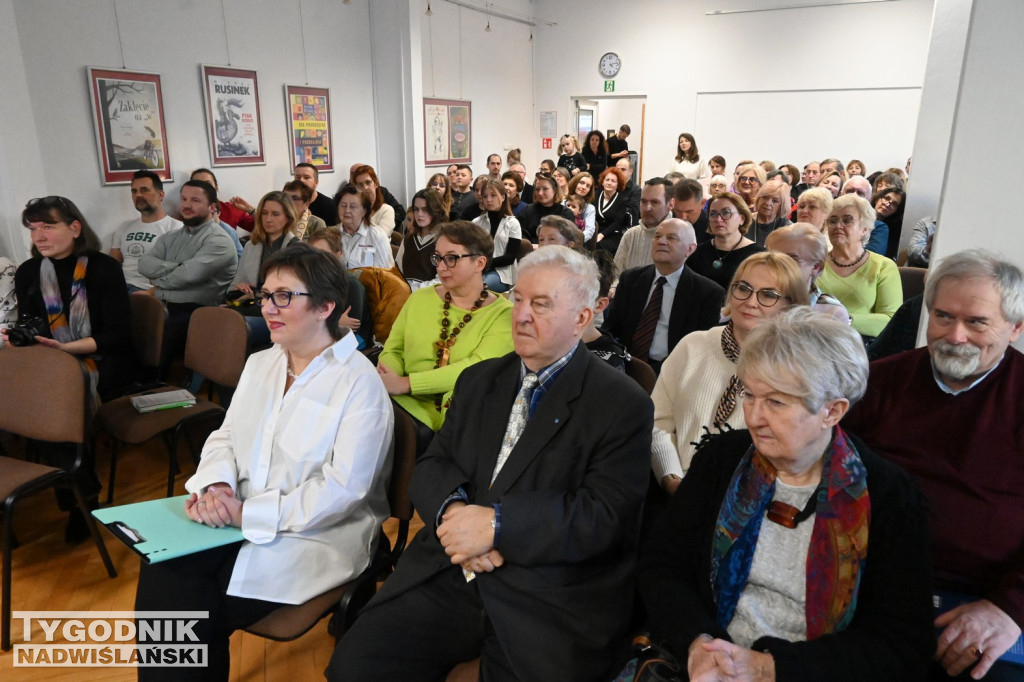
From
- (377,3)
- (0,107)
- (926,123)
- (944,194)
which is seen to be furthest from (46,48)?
(926,123)

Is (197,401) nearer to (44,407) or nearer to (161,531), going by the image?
(44,407)

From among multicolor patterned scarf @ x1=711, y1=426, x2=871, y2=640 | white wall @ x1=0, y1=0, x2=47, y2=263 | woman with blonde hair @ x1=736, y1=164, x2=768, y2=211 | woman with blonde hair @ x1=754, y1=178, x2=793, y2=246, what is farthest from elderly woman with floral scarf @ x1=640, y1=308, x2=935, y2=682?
woman with blonde hair @ x1=736, y1=164, x2=768, y2=211

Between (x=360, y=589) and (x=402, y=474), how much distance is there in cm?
35

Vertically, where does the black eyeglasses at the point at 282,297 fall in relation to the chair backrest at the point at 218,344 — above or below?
above

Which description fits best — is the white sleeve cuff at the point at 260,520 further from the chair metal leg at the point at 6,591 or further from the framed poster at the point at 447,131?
the framed poster at the point at 447,131

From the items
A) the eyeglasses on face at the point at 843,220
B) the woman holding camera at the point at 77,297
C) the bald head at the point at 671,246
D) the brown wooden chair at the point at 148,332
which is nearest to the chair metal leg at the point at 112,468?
the woman holding camera at the point at 77,297

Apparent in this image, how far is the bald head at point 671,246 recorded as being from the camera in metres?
3.26

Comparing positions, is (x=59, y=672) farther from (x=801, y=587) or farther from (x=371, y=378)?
(x=801, y=587)

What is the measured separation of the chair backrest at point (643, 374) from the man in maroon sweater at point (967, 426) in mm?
718

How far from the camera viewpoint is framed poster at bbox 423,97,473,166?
9570 millimetres

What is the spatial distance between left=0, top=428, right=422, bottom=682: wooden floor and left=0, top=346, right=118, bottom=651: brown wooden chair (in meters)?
0.13

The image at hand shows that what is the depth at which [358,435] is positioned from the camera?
190 cm

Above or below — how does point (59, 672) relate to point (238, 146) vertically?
below

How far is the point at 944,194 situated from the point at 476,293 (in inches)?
70.3
